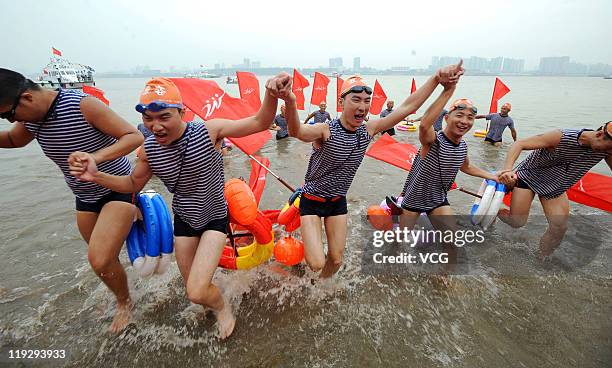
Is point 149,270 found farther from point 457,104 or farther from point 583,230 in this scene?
point 583,230

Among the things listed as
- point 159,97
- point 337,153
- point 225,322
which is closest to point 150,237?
point 225,322

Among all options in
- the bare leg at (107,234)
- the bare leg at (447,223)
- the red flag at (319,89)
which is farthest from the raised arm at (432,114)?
the red flag at (319,89)

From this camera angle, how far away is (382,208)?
501 cm

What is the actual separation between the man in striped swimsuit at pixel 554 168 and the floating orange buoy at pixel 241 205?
10.3 ft

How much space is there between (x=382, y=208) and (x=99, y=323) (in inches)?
165

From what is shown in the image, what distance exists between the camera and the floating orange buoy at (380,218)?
4789 millimetres

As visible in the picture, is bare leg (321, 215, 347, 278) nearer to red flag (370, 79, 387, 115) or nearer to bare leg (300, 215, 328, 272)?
bare leg (300, 215, 328, 272)

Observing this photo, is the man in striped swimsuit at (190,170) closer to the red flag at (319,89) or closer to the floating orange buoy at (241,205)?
the floating orange buoy at (241,205)

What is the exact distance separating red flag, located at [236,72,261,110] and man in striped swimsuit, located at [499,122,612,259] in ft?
17.4

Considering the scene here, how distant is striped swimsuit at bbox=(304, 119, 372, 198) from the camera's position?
3.20m

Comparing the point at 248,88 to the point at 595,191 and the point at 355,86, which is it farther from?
the point at 595,191

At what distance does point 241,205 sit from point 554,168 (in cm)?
433

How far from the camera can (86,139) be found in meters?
2.58

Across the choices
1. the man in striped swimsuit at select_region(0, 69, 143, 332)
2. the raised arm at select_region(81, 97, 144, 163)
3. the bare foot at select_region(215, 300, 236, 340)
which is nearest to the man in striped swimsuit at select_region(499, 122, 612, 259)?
the bare foot at select_region(215, 300, 236, 340)
